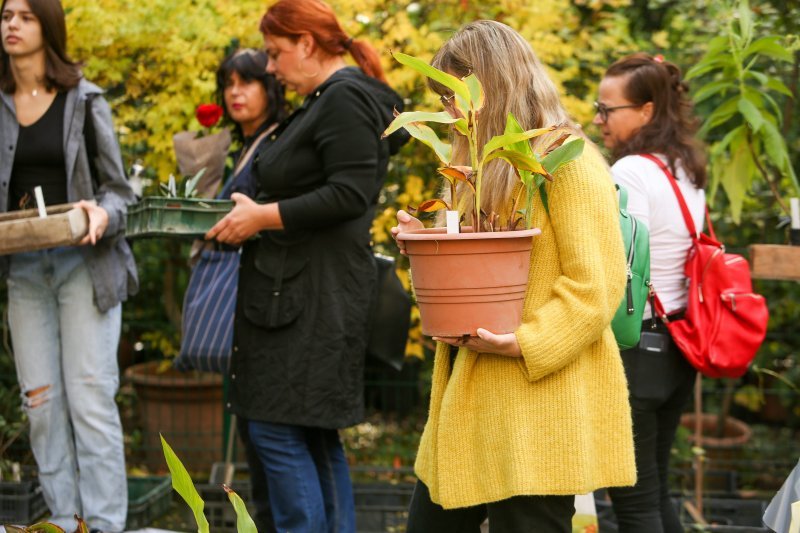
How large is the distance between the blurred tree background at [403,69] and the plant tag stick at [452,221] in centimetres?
224

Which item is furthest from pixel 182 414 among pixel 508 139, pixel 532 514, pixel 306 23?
pixel 508 139

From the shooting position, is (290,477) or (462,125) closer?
(462,125)

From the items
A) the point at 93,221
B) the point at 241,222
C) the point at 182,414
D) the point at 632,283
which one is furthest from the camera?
the point at 182,414

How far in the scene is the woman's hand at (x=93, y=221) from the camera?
11.6ft

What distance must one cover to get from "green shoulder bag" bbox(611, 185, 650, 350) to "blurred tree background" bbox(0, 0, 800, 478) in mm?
1371

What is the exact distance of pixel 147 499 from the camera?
4.44 m

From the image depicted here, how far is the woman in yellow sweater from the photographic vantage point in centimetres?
225

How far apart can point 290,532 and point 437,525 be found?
3.10ft

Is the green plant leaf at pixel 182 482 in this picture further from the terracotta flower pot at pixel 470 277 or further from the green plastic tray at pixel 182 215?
the green plastic tray at pixel 182 215

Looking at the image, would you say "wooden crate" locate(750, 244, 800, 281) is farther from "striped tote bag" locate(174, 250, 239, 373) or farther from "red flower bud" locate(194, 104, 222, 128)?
"red flower bud" locate(194, 104, 222, 128)

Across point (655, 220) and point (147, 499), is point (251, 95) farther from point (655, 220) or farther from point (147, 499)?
point (147, 499)

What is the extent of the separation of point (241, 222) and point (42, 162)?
3.11 ft

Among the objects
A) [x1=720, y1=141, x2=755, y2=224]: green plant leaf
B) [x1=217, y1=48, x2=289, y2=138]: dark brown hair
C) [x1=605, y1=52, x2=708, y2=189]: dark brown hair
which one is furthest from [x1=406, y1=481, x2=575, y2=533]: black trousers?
[x1=720, y1=141, x2=755, y2=224]: green plant leaf

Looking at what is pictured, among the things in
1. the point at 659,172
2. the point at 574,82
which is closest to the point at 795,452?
the point at 574,82
